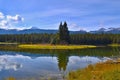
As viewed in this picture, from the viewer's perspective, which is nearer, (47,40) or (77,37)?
(77,37)

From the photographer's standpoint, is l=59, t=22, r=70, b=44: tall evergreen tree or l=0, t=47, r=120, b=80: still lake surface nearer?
l=0, t=47, r=120, b=80: still lake surface

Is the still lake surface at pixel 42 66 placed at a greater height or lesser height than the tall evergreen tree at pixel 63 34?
lesser

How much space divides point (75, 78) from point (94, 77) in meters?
3.20

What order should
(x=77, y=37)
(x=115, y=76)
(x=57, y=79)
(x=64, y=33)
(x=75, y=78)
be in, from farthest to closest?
(x=77, y=37)
(x=64, y=33)
(x=57, y=79)
(x=75, y=78)
(x=115, y=76)

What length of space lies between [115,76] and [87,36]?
6595 inches

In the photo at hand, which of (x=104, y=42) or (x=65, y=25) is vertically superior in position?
(x=65, y=25)

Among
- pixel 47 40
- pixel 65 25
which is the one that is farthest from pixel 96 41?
pixel 65 25

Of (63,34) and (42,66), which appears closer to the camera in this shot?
(42,66)

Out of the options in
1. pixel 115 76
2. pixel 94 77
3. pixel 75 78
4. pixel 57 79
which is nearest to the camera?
pixel 115 76

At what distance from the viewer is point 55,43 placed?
5935 inches

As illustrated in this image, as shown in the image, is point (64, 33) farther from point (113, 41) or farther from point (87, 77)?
point (87, 77)

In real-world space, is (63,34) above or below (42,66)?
above

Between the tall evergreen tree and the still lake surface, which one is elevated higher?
the tall evergreen tree

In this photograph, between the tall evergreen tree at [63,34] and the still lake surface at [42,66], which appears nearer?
the still lake surface at [42,66]
